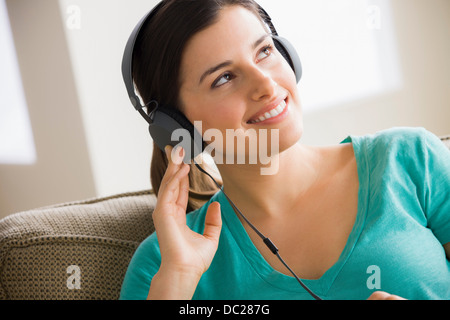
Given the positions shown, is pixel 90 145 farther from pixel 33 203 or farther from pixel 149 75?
pixel 149 75

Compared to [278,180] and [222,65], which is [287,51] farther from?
[278,180]

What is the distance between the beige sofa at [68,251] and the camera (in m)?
1.22

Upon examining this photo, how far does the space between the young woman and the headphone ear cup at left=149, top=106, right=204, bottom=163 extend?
21mm

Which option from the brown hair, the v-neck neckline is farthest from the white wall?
the v-neck neckline

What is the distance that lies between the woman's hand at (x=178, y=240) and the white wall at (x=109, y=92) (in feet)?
5.07

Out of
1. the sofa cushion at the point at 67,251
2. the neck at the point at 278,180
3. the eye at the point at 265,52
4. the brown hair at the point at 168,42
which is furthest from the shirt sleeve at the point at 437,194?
the sofa cushion at the point at 67,251

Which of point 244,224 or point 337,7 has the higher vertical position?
point 337,7

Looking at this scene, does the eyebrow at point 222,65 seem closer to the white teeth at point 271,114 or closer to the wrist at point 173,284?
the white teeth at point 271,114

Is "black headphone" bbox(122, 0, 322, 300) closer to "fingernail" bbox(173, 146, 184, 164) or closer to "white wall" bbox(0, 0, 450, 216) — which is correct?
"fingernail" bbox(173, 146, 184, 164)

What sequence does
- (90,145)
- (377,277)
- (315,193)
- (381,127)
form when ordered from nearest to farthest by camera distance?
(377,277) < (315,193) < (90,145) < (381,127)

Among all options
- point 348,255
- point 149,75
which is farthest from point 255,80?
point 348,255

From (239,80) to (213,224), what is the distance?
33 centimetres

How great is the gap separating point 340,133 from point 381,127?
9.2 inches

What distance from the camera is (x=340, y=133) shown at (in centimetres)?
276
